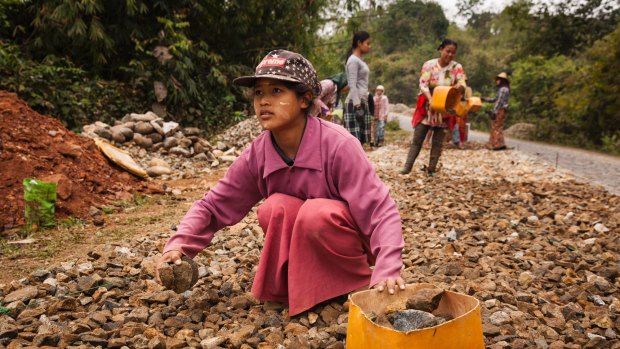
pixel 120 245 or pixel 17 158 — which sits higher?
pixel 17 158

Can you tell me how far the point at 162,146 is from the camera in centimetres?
827

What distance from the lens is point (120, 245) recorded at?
3.57m

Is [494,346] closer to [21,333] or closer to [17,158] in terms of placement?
[21,333]

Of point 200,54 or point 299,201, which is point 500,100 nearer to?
point 200,54

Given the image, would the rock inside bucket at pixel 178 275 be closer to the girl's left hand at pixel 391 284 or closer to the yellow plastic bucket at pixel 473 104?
the girl's left hand at pixel 391 284

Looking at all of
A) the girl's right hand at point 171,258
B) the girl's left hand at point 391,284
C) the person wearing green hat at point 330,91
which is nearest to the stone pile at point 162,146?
the person wearing green hat at point 330,91

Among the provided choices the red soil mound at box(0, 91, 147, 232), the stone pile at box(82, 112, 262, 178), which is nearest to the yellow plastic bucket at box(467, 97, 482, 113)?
the stone pile at box(82, 112, 262, 178)

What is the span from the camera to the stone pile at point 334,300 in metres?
2.14

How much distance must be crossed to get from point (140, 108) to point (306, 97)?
8.49 meters

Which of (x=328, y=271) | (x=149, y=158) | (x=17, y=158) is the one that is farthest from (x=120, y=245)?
(x=149, y=158)

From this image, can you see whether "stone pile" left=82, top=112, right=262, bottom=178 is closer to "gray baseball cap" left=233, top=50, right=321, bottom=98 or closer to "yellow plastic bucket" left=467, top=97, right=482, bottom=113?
"yellow plastic bucket" left=467, top=97, right=482, bottom=113

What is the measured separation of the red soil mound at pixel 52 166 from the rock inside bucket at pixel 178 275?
284 centimetres

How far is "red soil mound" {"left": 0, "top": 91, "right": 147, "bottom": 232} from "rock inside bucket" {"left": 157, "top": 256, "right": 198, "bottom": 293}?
9.31ft

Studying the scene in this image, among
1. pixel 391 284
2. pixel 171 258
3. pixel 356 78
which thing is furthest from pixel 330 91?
pixel 391 284
